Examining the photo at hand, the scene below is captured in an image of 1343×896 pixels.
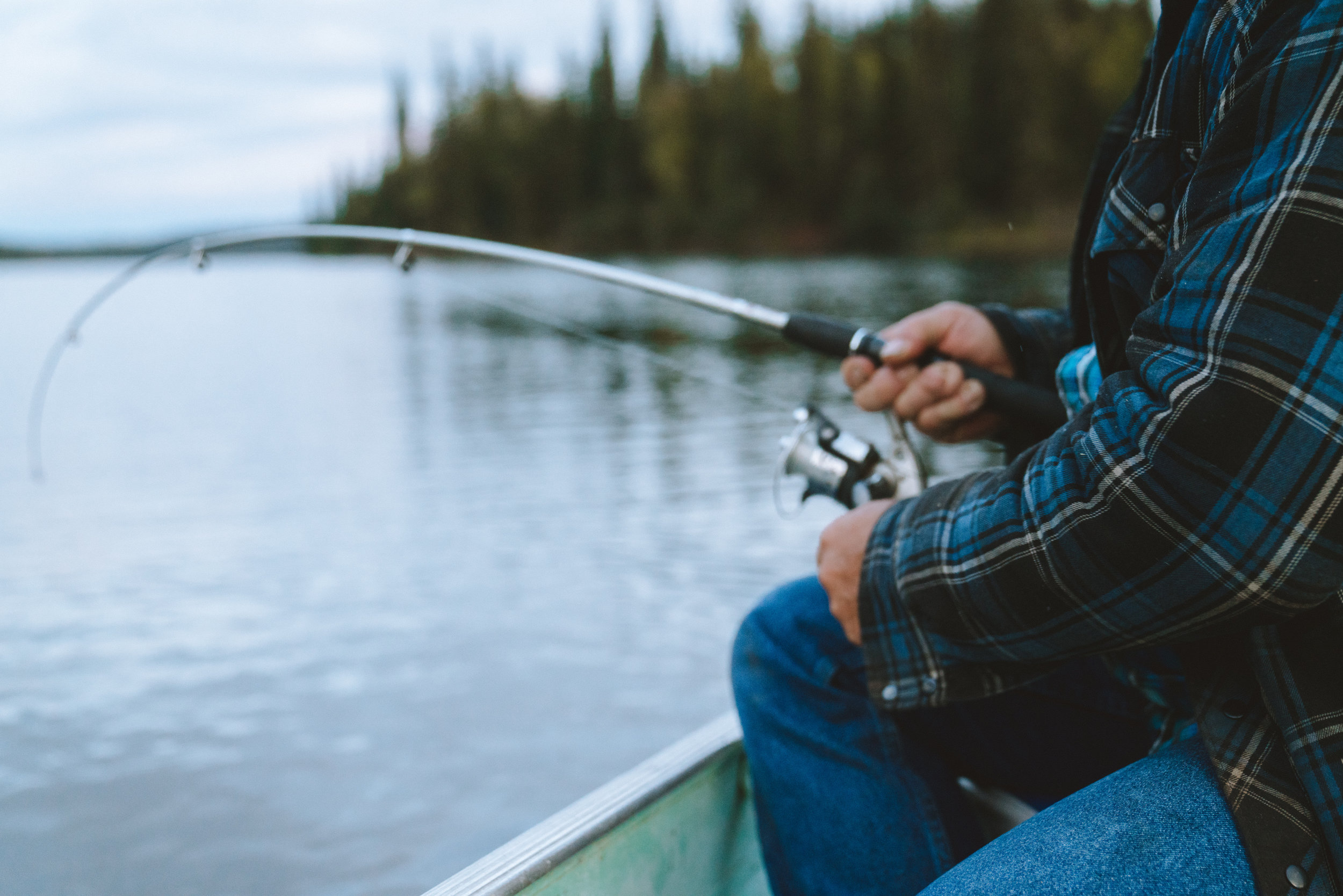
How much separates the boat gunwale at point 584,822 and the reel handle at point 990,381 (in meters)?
0.67

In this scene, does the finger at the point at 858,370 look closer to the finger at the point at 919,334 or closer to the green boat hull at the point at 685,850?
the finger at the point at 919,334

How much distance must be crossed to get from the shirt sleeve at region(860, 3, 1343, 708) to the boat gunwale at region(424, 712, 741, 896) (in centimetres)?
65

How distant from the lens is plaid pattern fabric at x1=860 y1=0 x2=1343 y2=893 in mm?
815

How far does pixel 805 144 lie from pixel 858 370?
58.7m

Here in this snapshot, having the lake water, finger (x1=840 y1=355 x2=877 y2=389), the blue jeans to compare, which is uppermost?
finger (x1=840 y1=355 x2=877 y2=389)

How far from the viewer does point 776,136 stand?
6116 cm

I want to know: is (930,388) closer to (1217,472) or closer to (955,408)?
(955,408)

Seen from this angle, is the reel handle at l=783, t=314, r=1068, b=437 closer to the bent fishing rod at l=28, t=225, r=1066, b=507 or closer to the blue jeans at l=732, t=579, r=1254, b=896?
the bent fishing rod at l=28, t=225, r=1066, b=507

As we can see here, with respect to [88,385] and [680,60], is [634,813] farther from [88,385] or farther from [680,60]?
[680,60]

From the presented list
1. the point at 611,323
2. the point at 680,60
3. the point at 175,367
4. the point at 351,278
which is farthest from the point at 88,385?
the point at 680,60

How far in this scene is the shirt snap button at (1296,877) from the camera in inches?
34.9

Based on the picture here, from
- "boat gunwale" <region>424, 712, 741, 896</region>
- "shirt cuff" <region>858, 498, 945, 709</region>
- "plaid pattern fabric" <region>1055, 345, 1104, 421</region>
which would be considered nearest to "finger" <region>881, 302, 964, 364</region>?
"plaid pattern fabric" <region>1055, 345, 1104, 421</region>

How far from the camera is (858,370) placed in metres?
1.69

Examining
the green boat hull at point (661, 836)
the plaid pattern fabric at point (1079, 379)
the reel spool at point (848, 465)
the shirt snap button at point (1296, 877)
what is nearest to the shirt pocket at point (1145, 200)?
the plaid pattern fabric at point (1079, 379)
